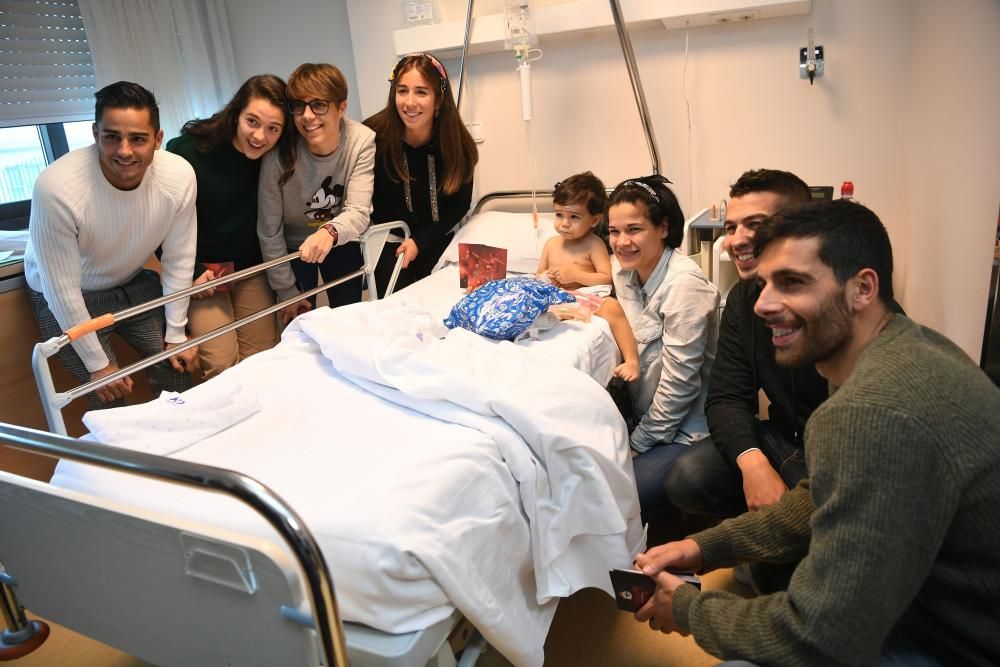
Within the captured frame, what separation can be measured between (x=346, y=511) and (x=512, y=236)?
7.00 ft

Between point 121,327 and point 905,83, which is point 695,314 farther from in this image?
point 121,327

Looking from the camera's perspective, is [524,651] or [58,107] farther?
[58,107]

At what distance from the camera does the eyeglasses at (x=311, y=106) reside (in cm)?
263

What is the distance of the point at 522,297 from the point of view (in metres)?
2.29

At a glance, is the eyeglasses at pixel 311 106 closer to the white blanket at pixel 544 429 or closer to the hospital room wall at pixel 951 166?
the white blanket at pixel 544 429

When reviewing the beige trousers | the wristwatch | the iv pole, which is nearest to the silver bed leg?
the beige trousers

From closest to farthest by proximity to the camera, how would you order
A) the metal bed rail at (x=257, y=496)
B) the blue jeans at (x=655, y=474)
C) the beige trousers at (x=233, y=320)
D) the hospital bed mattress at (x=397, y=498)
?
the metal bed rail at (x=257, y=496) < the hospital bed mattress at (x=397, y=498) < the blue jeans at (x=655, y=474) < the beige trousers at (x=233, y=320)

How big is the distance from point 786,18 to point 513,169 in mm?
1410

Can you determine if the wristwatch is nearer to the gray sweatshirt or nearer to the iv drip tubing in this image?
the gray sweatshirt

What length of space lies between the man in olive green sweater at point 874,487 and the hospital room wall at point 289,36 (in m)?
3.56

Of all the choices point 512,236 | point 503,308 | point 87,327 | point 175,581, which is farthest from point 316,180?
point 175,581

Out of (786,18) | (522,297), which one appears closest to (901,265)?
(786,18)

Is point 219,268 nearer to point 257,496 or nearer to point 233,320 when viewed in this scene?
point 233,320

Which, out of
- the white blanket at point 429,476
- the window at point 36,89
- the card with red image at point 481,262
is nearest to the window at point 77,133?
the window at point 36,89
